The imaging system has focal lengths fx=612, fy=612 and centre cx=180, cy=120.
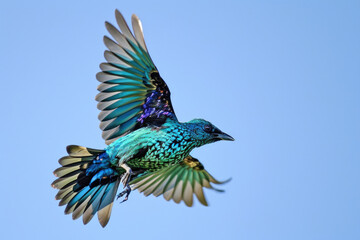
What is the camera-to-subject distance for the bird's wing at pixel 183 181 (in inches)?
443

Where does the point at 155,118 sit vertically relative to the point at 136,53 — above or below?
below

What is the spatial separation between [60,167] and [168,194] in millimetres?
2561

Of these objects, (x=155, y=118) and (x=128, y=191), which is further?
(x=155, y=118)

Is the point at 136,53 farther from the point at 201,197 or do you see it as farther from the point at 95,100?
the point at 201,197

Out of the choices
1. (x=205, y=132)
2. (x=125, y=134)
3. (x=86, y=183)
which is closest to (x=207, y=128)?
(x=205, y=132)

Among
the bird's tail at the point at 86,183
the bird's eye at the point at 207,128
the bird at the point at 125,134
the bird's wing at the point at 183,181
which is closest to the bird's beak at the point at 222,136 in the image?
the bird at the point at 125,134

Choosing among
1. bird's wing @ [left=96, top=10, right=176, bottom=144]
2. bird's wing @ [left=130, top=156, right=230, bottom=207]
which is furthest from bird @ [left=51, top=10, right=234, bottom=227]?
bird's wing @ [left=130, top=156, right=230, bottom=207]

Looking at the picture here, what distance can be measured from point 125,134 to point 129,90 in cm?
71

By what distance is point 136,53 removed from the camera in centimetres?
967

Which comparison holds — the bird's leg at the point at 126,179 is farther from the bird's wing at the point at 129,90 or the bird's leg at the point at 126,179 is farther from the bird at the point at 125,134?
the bird's wing at the point at 129,90

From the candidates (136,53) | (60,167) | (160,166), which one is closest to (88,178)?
(60,167)

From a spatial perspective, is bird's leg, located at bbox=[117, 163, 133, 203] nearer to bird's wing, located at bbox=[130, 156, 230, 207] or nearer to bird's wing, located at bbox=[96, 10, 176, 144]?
bird's wing, located at bbox=[96, 10, 176, 144]

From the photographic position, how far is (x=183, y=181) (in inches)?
→ 450

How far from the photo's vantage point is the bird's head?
31.9ft
